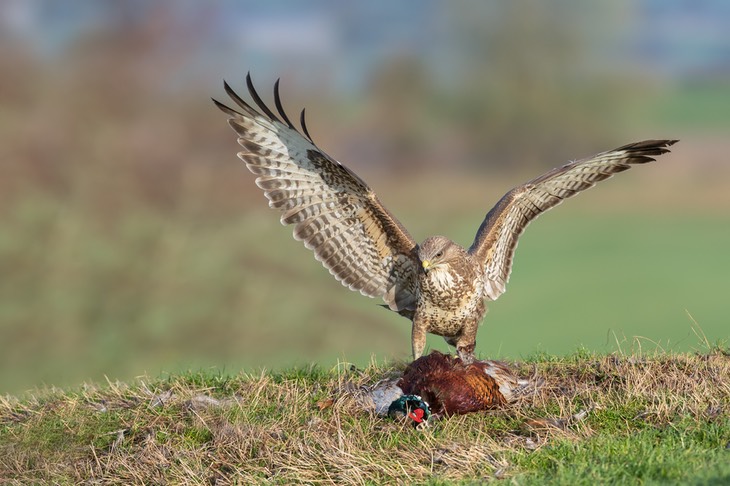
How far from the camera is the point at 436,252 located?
7.57 metres

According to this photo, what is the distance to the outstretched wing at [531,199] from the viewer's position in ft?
27.6

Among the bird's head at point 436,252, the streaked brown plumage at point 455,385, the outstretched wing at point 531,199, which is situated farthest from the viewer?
the outstretched wing at point 531,199

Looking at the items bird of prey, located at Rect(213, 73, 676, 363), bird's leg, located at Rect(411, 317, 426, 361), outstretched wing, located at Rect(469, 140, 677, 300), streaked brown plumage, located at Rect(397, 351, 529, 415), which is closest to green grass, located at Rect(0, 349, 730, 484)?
streaked brown plumage, located at Rect(397, 351, 529, 415)

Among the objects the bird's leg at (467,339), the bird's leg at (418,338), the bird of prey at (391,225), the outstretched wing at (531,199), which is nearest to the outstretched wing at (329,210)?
the bird of prey at (391,225)

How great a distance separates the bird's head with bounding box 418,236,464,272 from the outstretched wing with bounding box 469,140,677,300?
703 mm

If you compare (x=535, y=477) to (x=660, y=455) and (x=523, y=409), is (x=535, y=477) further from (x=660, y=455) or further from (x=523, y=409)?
(x=523, y=409)

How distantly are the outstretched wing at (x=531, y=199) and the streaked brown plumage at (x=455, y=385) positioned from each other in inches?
53.8

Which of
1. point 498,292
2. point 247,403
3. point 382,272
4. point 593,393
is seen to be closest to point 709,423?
point 593,393

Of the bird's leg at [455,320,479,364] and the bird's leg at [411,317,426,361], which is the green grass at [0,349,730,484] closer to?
the bird's leg at [411,317,426,361]

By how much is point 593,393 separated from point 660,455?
154cm

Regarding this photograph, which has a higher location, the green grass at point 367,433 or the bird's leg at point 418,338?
the bird's leg at point 418,338

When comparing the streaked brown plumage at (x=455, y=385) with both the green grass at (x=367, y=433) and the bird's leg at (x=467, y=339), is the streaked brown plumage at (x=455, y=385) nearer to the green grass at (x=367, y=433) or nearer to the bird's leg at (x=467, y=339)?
the green grass at (x=367, y=433)

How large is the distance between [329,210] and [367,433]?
2.47m

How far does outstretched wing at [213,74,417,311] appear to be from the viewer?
26.8 feet
